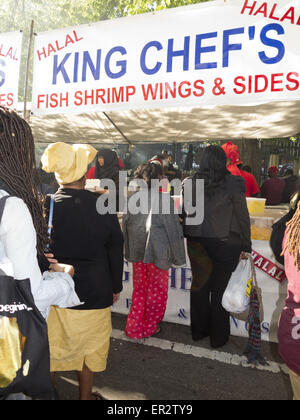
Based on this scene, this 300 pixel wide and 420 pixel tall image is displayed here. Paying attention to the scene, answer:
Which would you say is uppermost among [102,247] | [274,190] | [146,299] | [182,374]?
[274,190]

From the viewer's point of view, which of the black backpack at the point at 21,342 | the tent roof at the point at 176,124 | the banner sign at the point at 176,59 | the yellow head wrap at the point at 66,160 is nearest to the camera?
the black backpack at the point at 21,342

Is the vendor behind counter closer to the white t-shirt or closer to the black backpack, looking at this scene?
the white t-shirt

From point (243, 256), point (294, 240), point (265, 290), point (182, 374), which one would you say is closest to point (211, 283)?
point (243, 256)

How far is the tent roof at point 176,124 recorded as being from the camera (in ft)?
18.7

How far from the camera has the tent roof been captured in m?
5.70

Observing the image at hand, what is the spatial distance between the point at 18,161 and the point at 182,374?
94.8 inches

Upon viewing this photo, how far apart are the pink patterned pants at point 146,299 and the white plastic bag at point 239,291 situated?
2.54 ft

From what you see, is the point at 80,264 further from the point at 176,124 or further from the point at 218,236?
the point at 176,124

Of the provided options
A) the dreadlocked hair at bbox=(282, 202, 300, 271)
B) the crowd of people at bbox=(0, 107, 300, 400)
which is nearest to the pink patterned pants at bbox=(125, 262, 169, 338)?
the crowd of people at bbox=(0, 107, 300, 400)

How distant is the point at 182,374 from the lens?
2.88m

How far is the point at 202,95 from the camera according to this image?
2.79 meters

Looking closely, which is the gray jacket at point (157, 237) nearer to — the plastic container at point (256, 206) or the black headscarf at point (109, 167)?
the black headscarf at point (109, 167)

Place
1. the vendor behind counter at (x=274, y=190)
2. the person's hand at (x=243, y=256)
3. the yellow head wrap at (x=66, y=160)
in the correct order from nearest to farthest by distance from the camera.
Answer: the yellow head wrap at (x=66, y=160) < the person's hand at (x=243, y=256) < the vendor behind counter at (x=274, y=190)

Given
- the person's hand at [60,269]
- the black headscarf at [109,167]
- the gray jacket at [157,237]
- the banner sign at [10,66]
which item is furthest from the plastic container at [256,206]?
the banner sign at [10,66]
